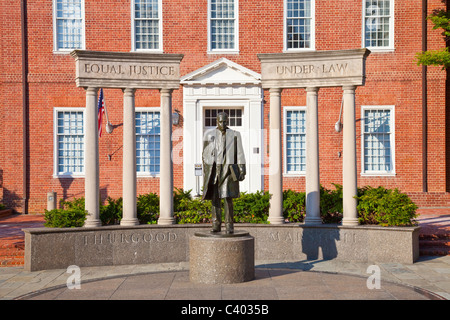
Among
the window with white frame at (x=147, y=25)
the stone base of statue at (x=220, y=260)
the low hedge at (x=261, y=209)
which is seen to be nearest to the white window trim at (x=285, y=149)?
the window with white frame at (x=147, y=25)

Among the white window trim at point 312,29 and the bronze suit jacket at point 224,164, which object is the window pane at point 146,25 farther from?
the bronze suit jacket at point 224,164

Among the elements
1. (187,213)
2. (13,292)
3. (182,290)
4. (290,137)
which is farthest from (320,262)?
(290,137)

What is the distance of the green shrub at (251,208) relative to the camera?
12.8 m

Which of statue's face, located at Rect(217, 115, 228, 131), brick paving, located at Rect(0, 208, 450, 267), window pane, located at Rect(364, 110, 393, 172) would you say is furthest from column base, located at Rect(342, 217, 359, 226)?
window pane, located at Rect(364, 110, 393, 172)

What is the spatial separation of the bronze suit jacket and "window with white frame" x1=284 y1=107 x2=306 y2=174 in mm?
11003

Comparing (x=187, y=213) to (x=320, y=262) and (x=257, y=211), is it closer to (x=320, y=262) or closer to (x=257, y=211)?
(x=257, y=211)

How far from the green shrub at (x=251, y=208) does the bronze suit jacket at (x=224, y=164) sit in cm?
298

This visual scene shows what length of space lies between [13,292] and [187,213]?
4422 millimetres

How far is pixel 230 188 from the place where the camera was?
967 cm

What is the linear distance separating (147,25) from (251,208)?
10.6 meters

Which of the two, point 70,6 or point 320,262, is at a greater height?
point 70,6

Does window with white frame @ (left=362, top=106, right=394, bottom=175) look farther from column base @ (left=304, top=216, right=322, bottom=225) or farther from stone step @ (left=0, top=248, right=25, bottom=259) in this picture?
stone step @ (left=0, top=248, right=25, bottom=259)

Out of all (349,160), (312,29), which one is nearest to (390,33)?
(312,29)
